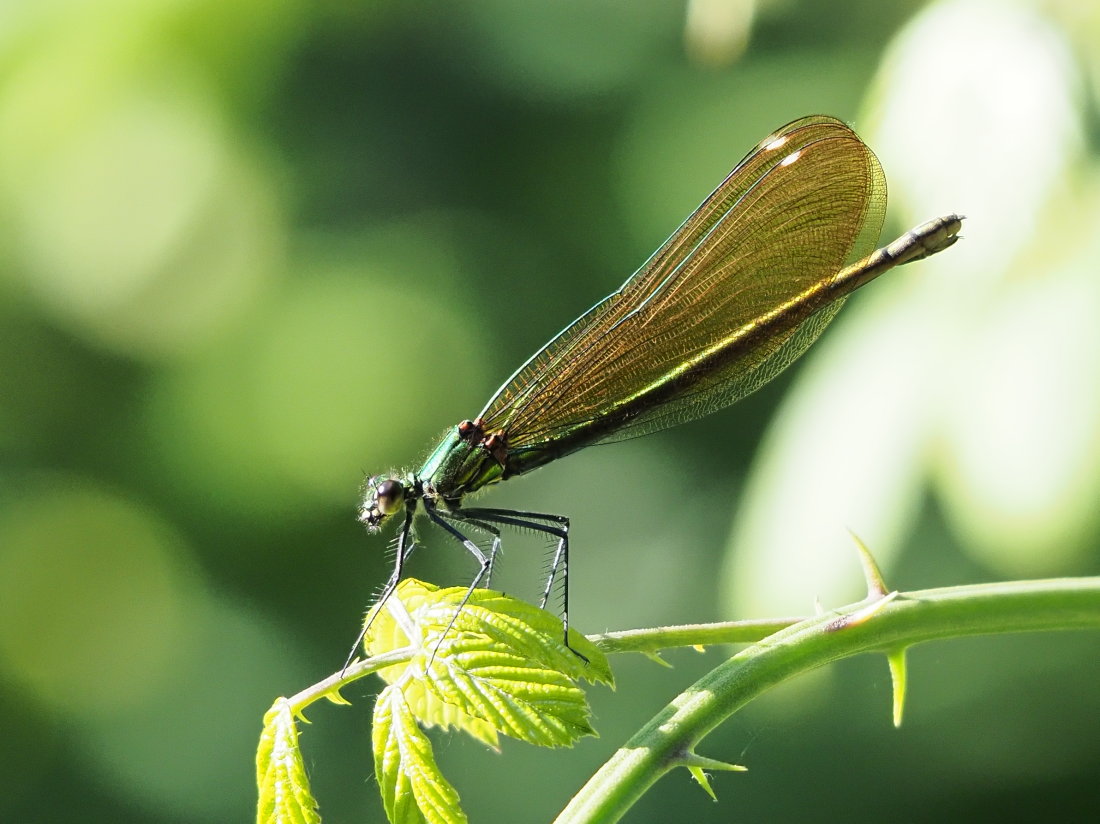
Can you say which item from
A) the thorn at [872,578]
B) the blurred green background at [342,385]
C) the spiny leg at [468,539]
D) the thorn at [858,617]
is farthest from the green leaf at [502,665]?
the blurred green background at [342,385]

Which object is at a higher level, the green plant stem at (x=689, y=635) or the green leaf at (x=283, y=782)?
the green plant stem at (x=689, y=635)

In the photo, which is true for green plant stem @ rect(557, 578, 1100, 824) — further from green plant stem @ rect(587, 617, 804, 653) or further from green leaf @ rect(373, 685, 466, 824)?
green leaf @ rect(373, 685, 466, 824)

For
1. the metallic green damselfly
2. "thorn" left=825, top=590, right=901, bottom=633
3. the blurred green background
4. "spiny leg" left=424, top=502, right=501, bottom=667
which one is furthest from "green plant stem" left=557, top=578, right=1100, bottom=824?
the blurred green background

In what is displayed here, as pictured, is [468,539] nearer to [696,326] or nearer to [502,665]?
[696,326]

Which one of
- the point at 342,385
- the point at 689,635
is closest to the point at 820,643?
the point at 689,635

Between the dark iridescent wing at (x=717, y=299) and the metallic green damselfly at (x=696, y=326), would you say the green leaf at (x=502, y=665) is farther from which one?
the dark iridescent wing at (x=717, y=299)

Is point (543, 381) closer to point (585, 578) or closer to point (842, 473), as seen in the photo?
point (842, 473)

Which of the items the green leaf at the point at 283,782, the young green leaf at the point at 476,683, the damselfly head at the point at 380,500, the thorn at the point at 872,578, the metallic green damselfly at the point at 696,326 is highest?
the metallic green damselfly at the point at 696,326
